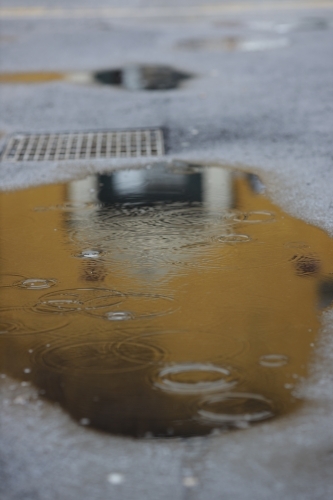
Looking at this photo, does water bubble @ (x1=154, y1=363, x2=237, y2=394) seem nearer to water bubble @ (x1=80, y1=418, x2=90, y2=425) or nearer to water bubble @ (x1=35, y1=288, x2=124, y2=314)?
water bubble @ (x1=80, y1=418, x2=90, y2=425)

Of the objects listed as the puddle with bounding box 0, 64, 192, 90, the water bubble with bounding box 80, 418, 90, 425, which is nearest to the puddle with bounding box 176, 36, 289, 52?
the puddle with bounding box 0, 64, 192, 90

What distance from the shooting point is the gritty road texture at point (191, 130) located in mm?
2594

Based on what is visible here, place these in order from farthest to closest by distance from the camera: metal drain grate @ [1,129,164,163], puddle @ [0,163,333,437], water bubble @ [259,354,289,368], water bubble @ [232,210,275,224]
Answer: metal drain grate @ [1,129,164,163], water bubble @ [232,210,275,224], water bubble @ [259,354,289,368], puddle @ [0,163,333,437]

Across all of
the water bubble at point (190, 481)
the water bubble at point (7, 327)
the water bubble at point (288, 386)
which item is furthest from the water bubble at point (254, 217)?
the water bubble at point (190, 481)

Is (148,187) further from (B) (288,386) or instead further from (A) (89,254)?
(B) (288,386)

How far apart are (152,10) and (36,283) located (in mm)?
14339

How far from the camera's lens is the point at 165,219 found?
5082 mm

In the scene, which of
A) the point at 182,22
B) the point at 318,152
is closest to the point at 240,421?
the point at 318,152

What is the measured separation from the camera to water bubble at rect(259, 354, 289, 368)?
3.26 metres

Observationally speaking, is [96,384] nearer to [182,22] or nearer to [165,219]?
[165,219]

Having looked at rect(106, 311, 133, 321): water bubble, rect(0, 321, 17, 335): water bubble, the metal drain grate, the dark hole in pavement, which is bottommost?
rect(0, 321, 17, 335): water bubble

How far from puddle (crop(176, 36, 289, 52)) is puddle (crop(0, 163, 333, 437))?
6149 millimetres

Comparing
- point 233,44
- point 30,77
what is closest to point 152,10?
point 233,44

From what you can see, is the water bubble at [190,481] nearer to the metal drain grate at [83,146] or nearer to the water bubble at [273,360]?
the water bubble at [273,360]
